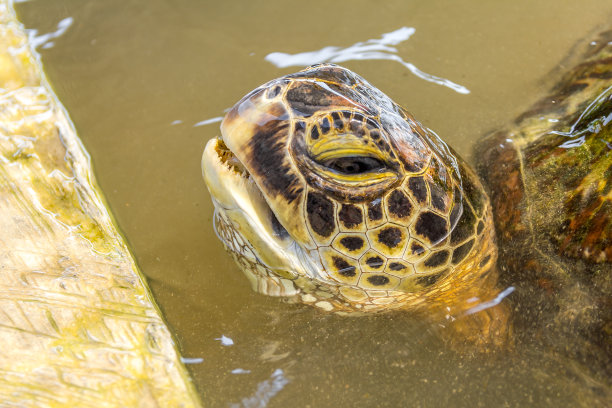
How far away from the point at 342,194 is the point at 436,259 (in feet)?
1.50

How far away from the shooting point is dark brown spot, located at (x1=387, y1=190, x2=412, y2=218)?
165cm

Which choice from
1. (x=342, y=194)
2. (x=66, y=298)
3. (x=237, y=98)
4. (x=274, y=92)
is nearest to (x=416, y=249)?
(x=342, y=194)

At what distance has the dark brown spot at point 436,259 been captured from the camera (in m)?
1.77

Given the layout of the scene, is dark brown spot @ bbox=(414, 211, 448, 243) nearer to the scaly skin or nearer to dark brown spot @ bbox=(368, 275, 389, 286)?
the scaly skin

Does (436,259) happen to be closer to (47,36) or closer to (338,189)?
(338,189)

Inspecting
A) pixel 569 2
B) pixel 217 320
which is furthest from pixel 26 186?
pixel 569 2

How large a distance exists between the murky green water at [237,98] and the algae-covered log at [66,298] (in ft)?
0.73

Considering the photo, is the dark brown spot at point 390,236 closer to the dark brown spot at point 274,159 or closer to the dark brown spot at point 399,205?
the dark brown spot at point 399,205

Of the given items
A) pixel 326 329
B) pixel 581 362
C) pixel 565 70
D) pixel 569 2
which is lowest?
pixel 581 362

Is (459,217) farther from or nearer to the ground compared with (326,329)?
farther from the ground

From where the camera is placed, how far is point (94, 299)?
188 cm

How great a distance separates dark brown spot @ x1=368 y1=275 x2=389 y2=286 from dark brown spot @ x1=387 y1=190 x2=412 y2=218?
248 millimetres

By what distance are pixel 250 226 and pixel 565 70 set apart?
2201mm

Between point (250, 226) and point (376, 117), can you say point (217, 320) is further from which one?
point (376, 117)
